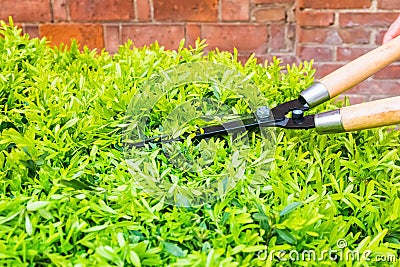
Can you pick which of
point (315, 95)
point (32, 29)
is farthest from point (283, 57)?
point (315, 95)

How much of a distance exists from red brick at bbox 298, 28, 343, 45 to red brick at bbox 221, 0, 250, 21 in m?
0.22

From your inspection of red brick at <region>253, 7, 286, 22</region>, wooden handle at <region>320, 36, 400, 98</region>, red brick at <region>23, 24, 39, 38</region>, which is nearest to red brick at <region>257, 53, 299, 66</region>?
red brick at <region>253, 7, 286, 22</region>

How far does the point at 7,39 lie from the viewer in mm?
1167

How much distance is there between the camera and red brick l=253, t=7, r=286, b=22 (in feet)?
6.01

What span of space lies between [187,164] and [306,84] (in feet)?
1.34

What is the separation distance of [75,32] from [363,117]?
1.42 m

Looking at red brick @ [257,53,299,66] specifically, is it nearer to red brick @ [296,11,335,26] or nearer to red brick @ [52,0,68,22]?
red brick @ [296,11,335,26]

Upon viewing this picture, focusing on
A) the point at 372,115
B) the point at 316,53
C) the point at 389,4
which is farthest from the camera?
the point at 316,53

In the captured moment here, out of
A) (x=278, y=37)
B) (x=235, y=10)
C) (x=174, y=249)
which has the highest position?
(x=235, y=10)

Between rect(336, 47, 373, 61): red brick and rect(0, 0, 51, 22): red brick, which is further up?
rect(0, 0, 51, 22): red brick

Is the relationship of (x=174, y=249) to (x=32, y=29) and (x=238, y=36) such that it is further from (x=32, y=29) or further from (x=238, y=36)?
(x=32, y=29)

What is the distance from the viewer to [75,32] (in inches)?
74.4

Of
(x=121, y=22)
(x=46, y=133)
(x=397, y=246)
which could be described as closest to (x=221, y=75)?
(x=46, y=133)

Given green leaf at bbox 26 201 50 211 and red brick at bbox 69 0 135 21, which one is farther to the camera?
red brick at bbox 69 0 135 21
